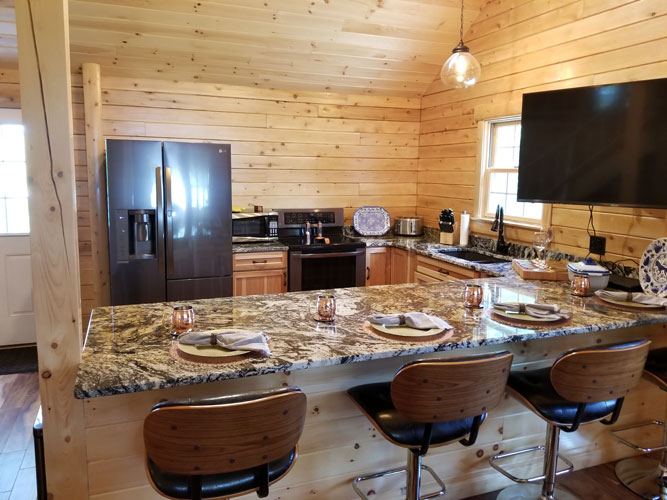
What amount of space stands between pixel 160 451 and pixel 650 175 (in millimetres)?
2585

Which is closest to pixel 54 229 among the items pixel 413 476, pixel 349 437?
pixel 349 437

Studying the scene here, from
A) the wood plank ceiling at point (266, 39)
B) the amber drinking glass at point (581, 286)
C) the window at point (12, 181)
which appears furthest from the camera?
the window at point (12, 181)

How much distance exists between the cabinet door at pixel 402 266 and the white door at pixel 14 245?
3.05 meters

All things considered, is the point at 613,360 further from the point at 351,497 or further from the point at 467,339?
the point at 351,497

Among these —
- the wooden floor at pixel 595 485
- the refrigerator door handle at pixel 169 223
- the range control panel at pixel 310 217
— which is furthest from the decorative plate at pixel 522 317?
the range control panel at pixel 310 217

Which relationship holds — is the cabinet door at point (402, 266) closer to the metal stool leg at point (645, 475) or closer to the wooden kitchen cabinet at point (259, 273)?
the wooden kitchen cabinet at point (259, 273)

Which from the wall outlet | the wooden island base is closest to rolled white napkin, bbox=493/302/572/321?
the wooden island base

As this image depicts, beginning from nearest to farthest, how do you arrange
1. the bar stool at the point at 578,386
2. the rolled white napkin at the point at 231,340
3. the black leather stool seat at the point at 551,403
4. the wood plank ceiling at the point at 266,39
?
the rolled white napkin at the point at 231,340 → the bar stool at the point at 578,386 → the black leather stool seat at the point at 551,403 → the wood plank ceiling at the point at 266,39

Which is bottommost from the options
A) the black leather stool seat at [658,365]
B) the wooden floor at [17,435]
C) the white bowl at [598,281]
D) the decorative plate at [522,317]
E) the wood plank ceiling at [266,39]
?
the wooden floor at [17,435]

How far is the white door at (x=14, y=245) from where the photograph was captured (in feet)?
13.5

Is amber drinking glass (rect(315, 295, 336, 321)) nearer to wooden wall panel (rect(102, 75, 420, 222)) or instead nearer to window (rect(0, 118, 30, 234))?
wooden wall panel (rect(102, 75, 420, 222))

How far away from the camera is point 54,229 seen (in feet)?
5.04

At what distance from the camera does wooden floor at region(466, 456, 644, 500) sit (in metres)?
2.42

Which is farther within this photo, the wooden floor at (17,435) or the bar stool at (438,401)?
the wooden floor at (17,435)
